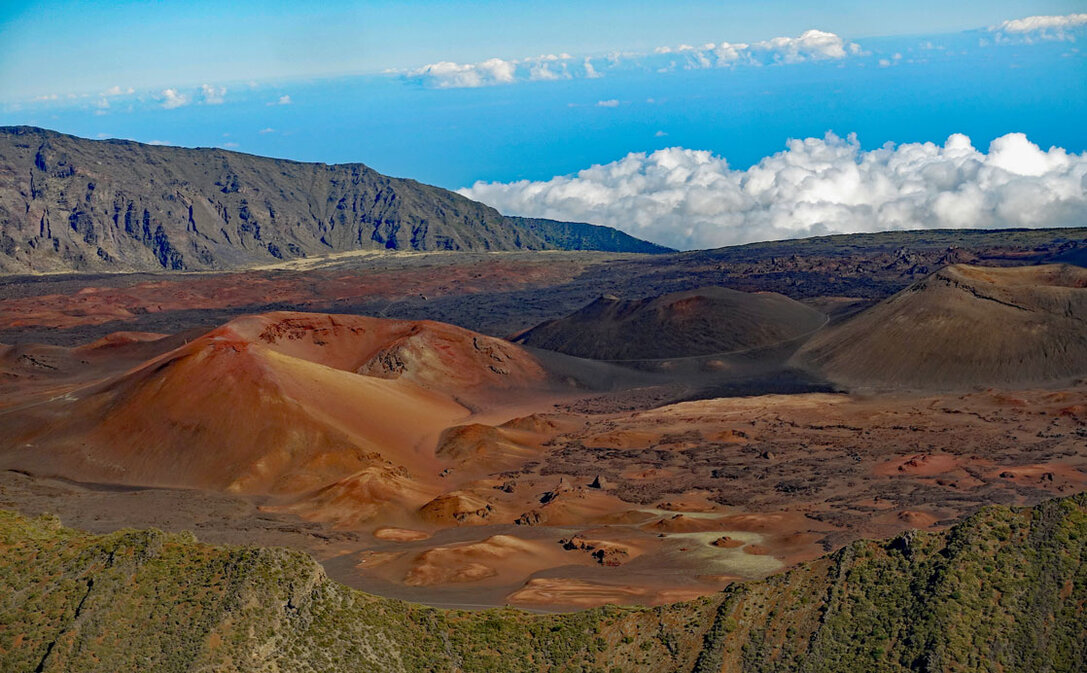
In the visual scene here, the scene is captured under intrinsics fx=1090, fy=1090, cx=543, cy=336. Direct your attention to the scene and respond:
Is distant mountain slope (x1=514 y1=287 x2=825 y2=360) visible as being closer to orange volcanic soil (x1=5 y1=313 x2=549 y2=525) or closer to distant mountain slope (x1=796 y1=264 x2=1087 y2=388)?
distant mountain slope (x1=796 y1=264 x2=1087 y2=388)

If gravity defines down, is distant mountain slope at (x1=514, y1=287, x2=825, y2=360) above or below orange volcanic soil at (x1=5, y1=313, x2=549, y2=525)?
above

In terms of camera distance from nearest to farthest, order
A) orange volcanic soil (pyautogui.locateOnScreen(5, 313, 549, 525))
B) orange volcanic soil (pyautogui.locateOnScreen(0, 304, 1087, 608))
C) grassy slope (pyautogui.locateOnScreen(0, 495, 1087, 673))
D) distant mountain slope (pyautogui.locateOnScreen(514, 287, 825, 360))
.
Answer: grassy slope (pyautogui.locateOnScreen(0, 495, 1087, 673)) → orange volcanic soil (pyautogui.locateOnScreen(0, 304, 1087, 608)) → orange volcanic soil (pyautogui.locateOnScreen(5, 313, 549, 525)) → distant mountain slope (pyautogui.locateOnScreen(514, 287, 825, 360))

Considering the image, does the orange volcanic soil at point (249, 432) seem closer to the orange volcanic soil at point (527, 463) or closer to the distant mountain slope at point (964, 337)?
the orange volcanic soil at point (527, 463)

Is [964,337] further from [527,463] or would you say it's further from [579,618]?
[579,618]

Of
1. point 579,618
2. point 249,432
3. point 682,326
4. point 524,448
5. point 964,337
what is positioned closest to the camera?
point 579,618

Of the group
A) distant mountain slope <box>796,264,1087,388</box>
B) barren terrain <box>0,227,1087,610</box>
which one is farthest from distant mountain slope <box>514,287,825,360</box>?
distant mountain slope <box>796,264,1087,388</box>

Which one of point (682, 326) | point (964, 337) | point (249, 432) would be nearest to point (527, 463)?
point (249, 432)

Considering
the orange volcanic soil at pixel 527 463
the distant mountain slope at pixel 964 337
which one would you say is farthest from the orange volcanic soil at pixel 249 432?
the distant mountain slope at pixel 964 337
